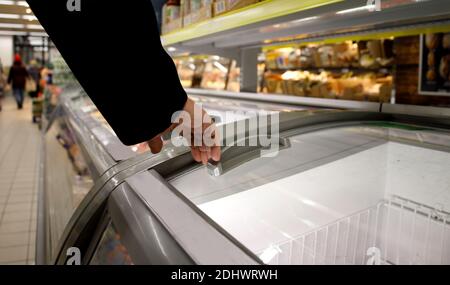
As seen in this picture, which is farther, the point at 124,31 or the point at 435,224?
the point at 435,224

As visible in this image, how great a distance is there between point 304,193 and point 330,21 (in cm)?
94

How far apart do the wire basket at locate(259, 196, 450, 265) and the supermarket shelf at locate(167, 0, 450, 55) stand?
1.92ft

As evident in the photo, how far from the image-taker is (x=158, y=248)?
1.90ft

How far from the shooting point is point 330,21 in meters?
1.64

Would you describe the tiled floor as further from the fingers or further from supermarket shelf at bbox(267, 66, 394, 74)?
supermarket shelf at bbox(267, 66, 394, 74)

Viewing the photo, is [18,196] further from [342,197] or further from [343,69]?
[342,197]


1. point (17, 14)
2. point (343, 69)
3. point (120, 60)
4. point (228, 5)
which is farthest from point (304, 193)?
point (343, 69)

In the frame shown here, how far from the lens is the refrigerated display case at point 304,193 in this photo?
85cm

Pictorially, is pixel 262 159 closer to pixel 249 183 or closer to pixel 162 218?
pixel 249 183

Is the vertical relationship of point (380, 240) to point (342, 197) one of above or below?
below

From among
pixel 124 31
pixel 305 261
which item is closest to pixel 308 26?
pixel 305 261

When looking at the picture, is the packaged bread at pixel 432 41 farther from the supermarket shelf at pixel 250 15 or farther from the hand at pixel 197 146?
the hand at pixel 197 146
